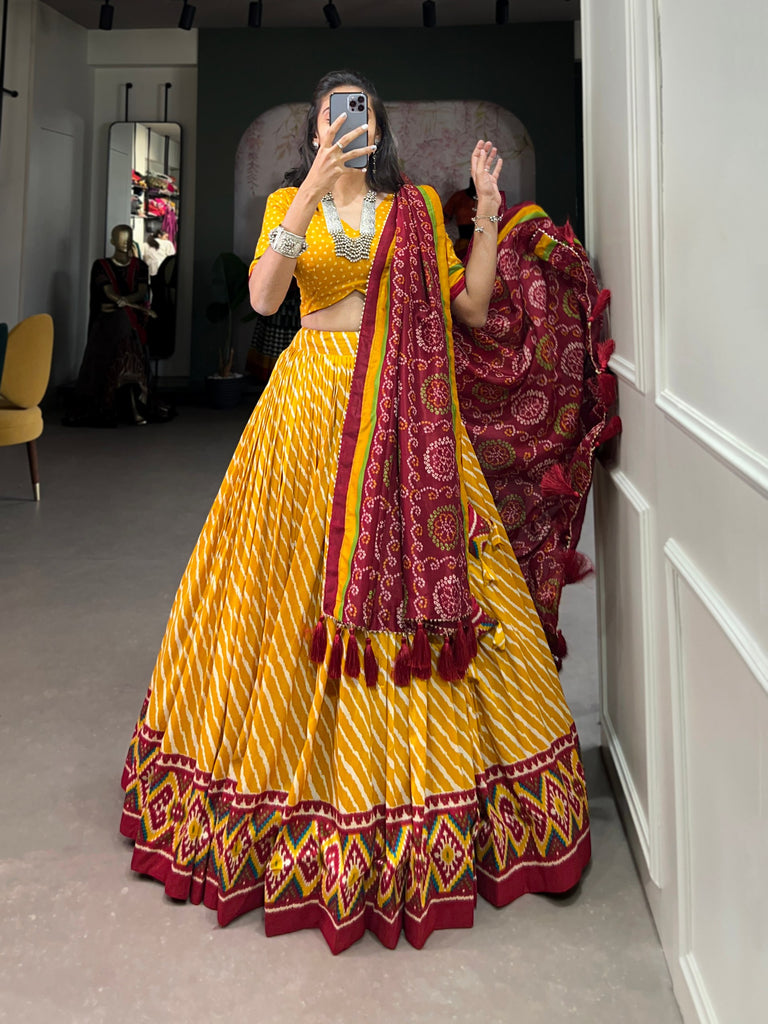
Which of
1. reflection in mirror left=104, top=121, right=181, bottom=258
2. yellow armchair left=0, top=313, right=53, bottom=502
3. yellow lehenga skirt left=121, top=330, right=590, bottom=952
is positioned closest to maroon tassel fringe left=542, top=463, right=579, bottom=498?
yellow lehenga skirt left=121, top=330, right=590, bottom=952

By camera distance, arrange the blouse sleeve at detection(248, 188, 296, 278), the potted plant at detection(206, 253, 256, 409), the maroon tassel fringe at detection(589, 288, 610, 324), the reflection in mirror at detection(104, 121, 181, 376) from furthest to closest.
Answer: the reflection in mirror at detection(104, 121, 181, 376) → the potted plant at detection(206, 253, 256, 409) → the maroon tassel fringe at detection(589, 288, 610, 324) → the blouse sleeve at detection(248, 188, 296, 278)

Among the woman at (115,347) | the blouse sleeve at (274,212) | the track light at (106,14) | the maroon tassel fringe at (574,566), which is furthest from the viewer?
the woman at (115,347)

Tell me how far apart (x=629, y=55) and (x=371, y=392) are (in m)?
0.71

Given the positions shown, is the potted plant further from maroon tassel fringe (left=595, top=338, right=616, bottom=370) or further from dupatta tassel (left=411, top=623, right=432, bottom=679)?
dupatta tassel (left=411, top=623, right=432, bottom=679)

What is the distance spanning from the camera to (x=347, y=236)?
1.78 metres

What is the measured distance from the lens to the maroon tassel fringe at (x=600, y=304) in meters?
1.87

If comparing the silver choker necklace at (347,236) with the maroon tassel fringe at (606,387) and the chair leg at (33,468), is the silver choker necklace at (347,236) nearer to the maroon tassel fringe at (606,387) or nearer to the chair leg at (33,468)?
the maroon tassel fringe at (606,387)

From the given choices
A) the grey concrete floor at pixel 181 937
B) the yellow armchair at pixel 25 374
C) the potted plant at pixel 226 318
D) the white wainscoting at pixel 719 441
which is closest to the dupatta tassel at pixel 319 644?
the grey concrete floor at pixel 181 937

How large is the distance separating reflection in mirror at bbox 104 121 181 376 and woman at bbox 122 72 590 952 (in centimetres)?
766

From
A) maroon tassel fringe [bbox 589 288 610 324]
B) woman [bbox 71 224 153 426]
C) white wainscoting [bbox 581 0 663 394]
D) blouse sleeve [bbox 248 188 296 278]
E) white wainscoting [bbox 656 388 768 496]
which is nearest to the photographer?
white wainscoting [bbox 656 388 768 496]

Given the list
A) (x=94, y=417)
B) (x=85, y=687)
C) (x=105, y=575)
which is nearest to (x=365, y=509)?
(x=85, y=687)

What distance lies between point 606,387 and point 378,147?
646 mm

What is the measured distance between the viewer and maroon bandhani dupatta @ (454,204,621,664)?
1919 mm

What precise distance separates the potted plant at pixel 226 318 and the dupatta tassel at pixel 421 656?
7.26 metres
